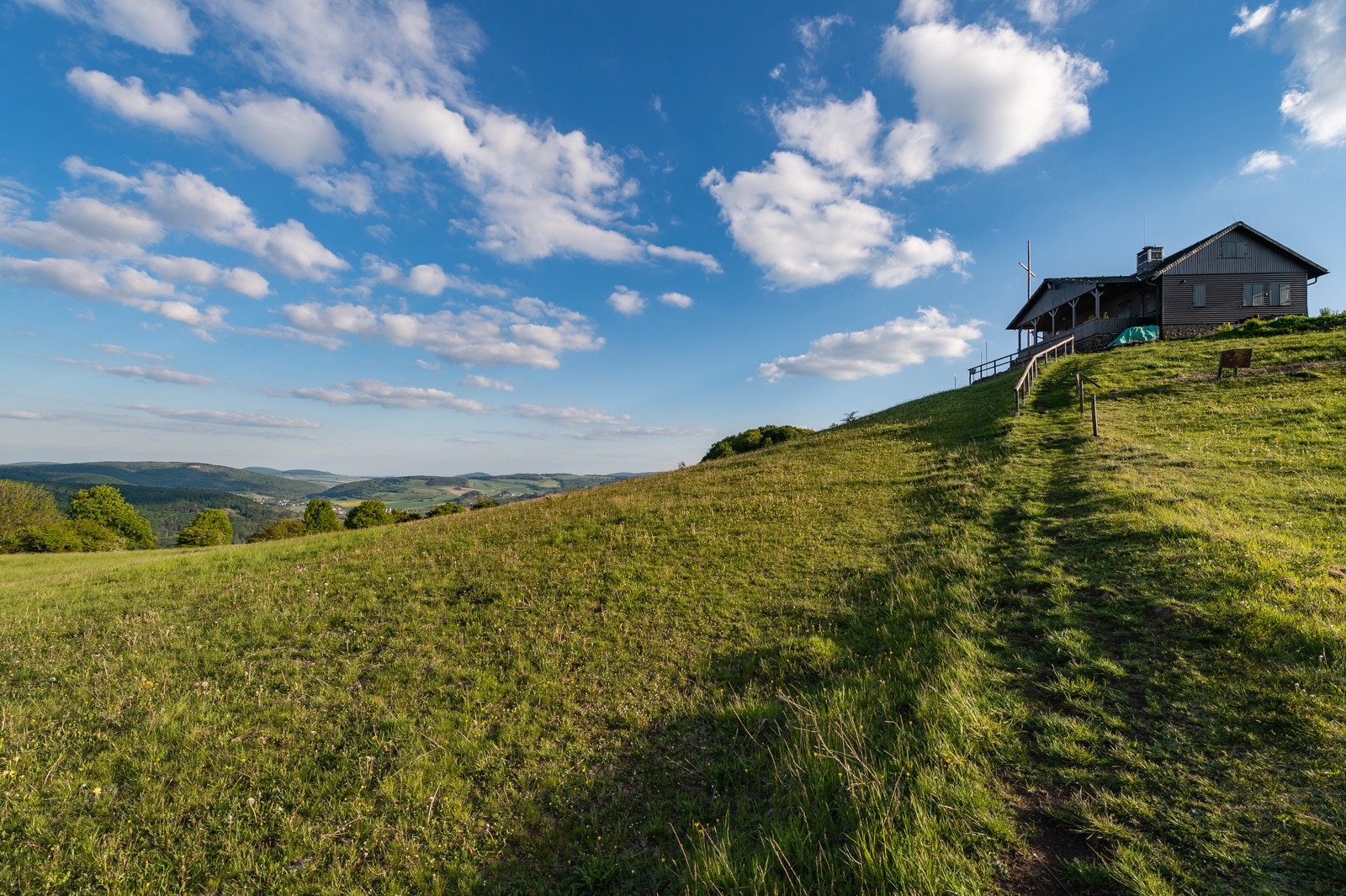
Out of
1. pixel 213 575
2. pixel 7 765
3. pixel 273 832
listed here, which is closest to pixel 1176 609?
pixel 273 832

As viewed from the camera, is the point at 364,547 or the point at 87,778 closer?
the point at 87,778

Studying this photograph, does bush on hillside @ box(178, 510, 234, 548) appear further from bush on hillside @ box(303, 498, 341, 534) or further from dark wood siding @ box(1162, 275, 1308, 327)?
dark wood siding @ box(1162, 275, 1308, 327)

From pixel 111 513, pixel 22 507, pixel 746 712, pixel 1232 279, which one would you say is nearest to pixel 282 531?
pixel 111 513

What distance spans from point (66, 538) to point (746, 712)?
67.3 meters

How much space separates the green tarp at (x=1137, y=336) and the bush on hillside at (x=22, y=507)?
349 ft

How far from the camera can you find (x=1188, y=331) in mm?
38750

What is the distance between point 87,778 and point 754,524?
1472 cm

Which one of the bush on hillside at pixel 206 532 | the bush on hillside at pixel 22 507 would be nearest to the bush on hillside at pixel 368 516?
the bush on hillside at pixel 206 532

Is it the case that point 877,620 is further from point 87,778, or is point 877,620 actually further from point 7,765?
point 7,765

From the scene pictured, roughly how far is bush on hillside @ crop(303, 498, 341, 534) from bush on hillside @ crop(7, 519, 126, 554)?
1534cm

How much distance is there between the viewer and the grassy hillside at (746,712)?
450 centimetres

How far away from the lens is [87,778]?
20.9 ft

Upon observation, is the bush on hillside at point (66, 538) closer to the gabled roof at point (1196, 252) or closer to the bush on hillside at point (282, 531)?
the bush on hillside at point (282, 531)

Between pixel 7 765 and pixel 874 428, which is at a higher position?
pixel 874 428
